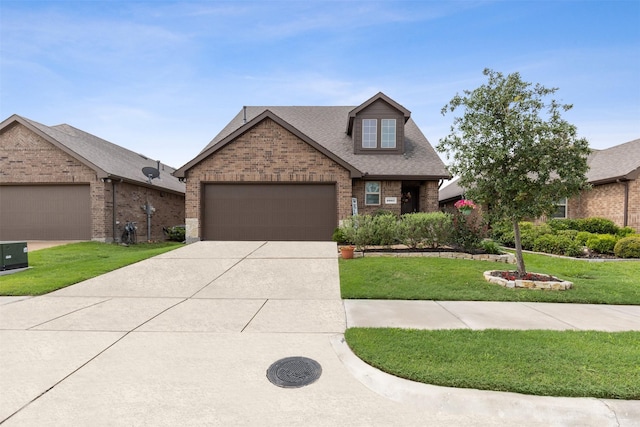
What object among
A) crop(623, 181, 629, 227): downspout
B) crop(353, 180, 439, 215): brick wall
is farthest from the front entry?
crop(623, 181, 629, 227): downspout

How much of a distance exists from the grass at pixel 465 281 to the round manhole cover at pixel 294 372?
2837 millimetres

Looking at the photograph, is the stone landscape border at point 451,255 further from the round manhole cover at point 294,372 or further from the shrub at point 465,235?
the round manhole cover at point 294,372

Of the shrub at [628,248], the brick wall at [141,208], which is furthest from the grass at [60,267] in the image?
the shrub at [628,248]

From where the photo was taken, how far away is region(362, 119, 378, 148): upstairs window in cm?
1569

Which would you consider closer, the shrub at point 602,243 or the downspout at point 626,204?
the shrub at point 602,243

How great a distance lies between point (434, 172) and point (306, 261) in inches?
323

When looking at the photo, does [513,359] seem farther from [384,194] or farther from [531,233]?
[531,233]

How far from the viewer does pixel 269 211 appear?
537 inches

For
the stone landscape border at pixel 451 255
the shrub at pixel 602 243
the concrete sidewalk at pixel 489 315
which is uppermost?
the shrub at pixel 602 243

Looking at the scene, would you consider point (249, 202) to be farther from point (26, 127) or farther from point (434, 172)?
point (26, 127)

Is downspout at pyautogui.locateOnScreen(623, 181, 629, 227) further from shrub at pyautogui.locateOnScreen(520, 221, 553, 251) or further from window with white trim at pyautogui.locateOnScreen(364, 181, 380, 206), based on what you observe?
window with white trim at pyautogui.locateOnScreen(364, 181, 380, 206)

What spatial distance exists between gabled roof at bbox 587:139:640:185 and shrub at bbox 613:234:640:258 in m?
4.91

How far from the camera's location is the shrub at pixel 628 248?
1083 cm

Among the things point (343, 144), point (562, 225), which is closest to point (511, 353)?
point (562, 225)
